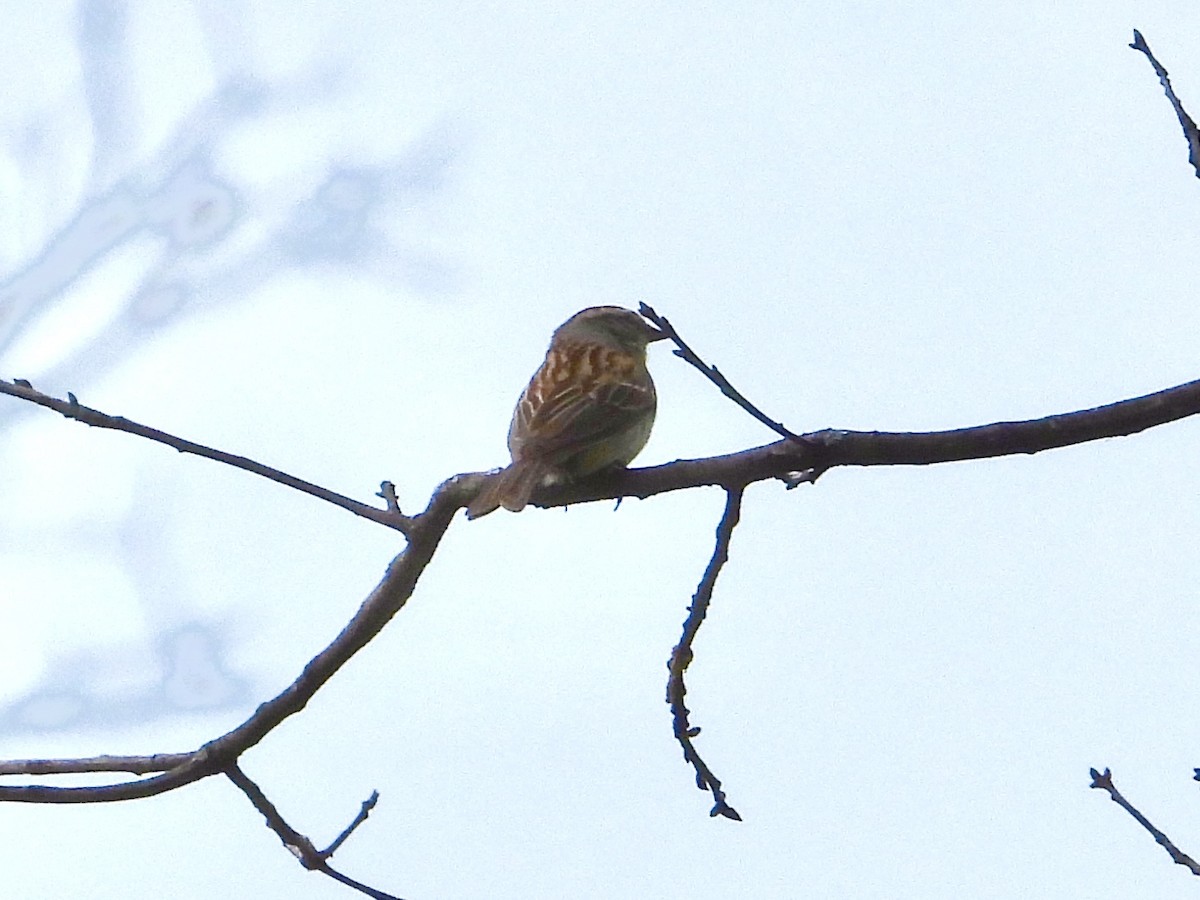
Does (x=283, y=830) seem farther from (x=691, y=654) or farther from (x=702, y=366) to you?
(x=702, y=366)

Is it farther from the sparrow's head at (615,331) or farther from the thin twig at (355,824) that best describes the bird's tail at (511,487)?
the sparrow's head at (615,331)

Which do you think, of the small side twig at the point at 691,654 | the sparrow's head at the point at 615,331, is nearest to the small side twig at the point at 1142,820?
the small side twig at the point at 691,654

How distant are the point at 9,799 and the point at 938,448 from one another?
103 inches

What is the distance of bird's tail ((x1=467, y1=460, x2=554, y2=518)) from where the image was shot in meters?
4.61

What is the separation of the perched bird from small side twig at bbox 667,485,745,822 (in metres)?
0.93

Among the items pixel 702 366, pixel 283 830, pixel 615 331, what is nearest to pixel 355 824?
pixel 283 830

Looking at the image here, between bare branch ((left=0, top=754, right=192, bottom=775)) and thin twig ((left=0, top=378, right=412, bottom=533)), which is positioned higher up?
thin twig ((left=0, top=378, right=412, bottom=533))

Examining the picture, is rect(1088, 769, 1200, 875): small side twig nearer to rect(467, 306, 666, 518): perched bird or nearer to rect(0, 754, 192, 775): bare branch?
rect(467, 306, 666, 518): perched bird

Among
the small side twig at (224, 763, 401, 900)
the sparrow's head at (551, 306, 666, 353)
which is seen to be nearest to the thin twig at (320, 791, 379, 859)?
the small side twig at (224, 763, 401, 900)

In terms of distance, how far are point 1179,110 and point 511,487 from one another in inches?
99.8

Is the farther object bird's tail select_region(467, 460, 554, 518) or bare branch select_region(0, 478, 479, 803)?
bird's tail select_region(467, 460, 554, 518)

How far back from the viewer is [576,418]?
644 cm

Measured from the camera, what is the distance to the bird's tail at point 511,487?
4.61 meters

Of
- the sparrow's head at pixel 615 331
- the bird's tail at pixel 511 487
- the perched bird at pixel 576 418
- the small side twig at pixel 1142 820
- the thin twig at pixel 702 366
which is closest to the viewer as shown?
A: the thin twig at pixel 702 366
